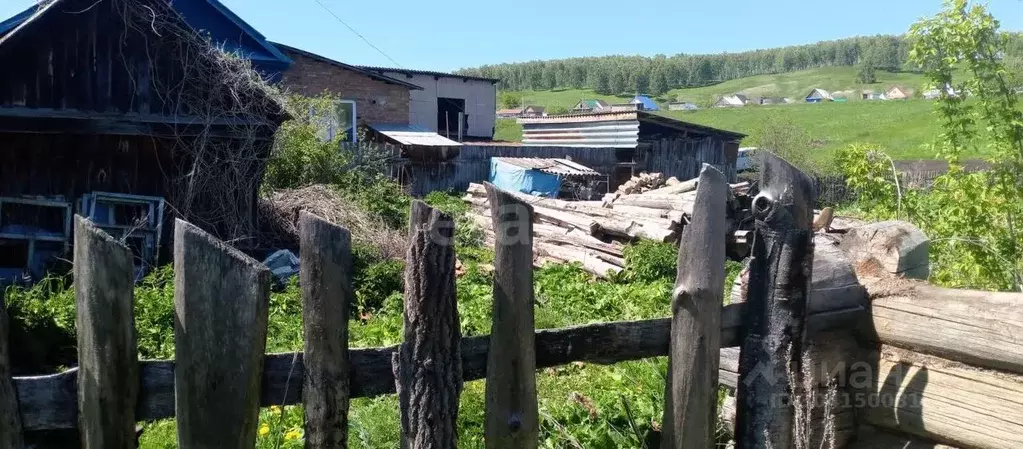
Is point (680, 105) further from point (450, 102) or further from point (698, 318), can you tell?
point (698, 318)

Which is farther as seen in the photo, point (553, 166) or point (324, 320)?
point (553, 166)

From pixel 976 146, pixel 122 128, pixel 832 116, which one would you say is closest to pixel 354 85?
pixel 122 128

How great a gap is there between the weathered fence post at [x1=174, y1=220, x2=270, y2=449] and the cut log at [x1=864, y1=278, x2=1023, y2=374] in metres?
2.35

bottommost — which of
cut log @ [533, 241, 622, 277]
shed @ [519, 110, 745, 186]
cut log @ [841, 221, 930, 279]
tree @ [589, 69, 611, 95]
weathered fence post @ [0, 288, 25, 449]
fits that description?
cut log @ [533, 241, 622, 277]

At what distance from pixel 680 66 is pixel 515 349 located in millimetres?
144283

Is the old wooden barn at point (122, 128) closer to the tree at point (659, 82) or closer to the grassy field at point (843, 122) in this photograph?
the grassy field at point (843, 122)

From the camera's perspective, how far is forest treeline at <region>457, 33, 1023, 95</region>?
125 metres

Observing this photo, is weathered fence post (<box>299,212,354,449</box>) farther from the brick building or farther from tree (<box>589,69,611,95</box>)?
tree (<box>589,69,611,95</box>)

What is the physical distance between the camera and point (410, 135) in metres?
25.2

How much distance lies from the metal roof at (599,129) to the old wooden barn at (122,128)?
17219mm

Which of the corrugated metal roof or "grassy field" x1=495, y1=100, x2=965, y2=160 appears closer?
the corrugated metal roof

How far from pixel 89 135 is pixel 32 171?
872 millimetres

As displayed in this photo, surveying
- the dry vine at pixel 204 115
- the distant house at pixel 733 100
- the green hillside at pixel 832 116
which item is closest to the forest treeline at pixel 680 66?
the green hillside at pixel 832 116

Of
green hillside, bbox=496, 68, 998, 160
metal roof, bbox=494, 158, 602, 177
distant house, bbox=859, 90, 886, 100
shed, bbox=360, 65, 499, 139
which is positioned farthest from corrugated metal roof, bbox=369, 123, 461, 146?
distant house, bbox=859, 90, 886, 100
